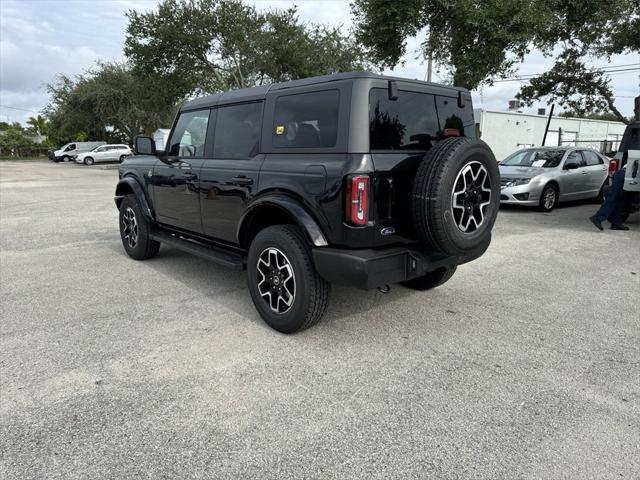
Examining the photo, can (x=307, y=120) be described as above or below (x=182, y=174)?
above

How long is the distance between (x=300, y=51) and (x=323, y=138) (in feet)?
75.3

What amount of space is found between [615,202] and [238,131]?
710cm

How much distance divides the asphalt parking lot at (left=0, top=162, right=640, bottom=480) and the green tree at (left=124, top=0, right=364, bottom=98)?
842 inches

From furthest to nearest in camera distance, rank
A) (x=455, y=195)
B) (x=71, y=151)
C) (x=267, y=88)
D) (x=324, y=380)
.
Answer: (x=71, y=151), (x=267, y=88), (x=455, y=195), (x=324, y=380)

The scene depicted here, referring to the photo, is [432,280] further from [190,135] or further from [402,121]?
[190,135]

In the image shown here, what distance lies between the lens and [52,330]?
3916mm

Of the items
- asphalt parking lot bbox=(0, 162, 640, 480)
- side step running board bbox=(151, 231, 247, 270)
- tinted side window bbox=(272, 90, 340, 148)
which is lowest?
asphalt parking lot bbox=(0, 162, 640, 480)

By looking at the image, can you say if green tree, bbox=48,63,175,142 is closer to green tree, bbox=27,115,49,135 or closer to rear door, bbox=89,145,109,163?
rear door, bbox=89,145,109,163

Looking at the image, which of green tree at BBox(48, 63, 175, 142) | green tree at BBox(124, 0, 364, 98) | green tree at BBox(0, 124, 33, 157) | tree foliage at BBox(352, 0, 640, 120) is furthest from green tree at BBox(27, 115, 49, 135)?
tree foliage at BBox(352, 0, 640, 120)

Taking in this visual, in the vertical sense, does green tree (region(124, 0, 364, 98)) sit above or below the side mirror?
above

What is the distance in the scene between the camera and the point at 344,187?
127 inches

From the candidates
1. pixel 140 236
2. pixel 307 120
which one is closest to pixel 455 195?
pixel 307 120

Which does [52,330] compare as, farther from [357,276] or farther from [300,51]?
[300,51]

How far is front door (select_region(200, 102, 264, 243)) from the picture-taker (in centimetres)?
411
